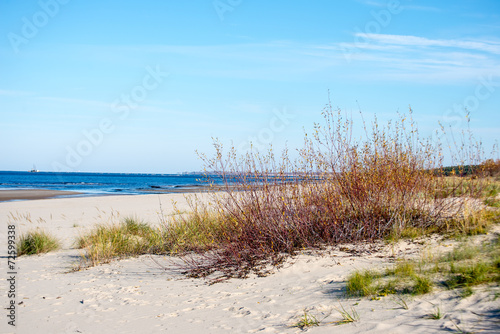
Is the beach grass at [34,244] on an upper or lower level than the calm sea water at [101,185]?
lower

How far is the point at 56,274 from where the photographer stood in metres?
6.49

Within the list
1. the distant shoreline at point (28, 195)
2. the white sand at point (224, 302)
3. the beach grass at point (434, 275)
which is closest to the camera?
the white sand at point (224, 302)

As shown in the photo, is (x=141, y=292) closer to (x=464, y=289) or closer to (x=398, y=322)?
(x=398, y=322)

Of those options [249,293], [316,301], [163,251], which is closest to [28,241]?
[163,251]

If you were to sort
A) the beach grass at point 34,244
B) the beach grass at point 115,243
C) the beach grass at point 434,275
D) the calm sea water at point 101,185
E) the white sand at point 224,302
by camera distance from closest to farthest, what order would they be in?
the white sand at point 224,302 → the beach grass at point 434,275 → the beach grass at point 115,243 → the beach grass at point 34,244 → the calm sea water at point 101,185

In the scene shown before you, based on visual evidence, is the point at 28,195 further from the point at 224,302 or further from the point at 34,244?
the point at 224,302

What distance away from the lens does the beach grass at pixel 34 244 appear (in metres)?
7.99

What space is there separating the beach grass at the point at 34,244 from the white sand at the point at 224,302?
1.28 m

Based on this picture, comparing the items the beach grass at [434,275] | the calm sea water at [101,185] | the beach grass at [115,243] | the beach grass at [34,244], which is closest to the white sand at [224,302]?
the beach grass at [434,275]

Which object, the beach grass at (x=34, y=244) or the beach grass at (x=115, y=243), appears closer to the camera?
the beach grass at (x=115, y=243)

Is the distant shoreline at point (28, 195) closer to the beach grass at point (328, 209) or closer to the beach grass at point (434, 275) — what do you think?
the beach grass at point (328, 209)

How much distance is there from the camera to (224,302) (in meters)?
4.55

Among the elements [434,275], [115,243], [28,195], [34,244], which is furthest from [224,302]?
[28,195]

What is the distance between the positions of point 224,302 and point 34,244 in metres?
5.53
